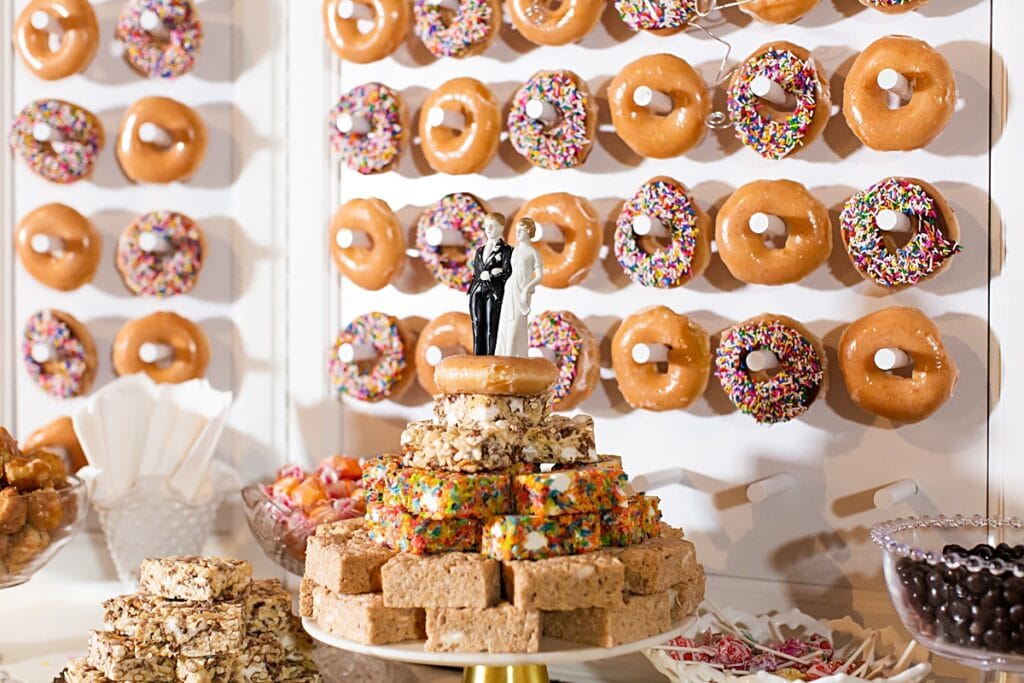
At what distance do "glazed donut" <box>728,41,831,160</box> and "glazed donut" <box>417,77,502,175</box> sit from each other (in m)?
0.46

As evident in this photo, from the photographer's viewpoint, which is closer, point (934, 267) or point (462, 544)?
point (462, 544)

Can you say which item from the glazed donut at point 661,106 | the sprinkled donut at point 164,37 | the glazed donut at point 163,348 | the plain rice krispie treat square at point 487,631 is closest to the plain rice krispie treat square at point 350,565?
the plain rice krispie treat square at point 487,631

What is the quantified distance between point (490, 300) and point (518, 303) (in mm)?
40

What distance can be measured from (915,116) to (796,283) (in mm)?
338

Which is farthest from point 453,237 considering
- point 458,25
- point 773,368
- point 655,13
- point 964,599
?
point 964,599

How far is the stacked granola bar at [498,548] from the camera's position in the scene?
136 centimetres

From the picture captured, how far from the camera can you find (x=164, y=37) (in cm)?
241

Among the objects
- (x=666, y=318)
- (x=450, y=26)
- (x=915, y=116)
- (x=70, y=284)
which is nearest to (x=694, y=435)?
(x=666, y=318)

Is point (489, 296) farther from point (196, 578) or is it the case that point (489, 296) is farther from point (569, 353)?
point (196, 578)

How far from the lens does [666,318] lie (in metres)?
1.94

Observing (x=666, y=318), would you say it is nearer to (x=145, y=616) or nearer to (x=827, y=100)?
(x=827, y=100)

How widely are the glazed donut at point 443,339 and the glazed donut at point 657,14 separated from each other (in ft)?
2.06

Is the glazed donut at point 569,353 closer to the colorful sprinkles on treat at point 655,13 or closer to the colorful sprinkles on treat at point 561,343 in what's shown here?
the colorful sprinkles on treat at point 561,343

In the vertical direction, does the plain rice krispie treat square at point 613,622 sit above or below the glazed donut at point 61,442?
below
